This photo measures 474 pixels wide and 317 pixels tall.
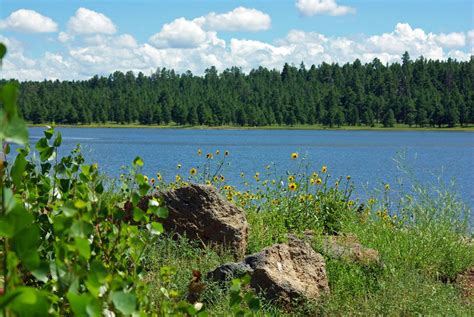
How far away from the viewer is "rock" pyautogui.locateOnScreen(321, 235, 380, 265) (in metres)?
7.50

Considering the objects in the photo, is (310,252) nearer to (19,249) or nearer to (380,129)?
(19,249)

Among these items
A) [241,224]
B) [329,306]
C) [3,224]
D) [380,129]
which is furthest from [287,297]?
[380,129]

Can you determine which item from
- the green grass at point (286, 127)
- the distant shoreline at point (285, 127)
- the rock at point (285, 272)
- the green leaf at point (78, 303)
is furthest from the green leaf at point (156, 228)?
the green grass at point (286, 127)

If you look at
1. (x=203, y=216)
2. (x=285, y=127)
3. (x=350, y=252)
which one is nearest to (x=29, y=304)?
(x=350, y=252)

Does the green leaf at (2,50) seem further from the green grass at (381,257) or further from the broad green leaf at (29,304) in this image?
the green grass at (381,257)

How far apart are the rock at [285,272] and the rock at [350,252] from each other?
607mm

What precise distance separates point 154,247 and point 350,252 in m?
2.16

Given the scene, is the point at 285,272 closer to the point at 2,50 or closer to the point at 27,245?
the point at 27,245

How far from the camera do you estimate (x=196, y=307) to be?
2.94 m

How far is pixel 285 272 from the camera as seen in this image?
682cm

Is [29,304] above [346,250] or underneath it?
above

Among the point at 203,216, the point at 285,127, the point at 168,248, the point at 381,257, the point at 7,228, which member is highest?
the point at 7,228

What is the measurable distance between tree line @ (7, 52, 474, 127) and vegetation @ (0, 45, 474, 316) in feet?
392

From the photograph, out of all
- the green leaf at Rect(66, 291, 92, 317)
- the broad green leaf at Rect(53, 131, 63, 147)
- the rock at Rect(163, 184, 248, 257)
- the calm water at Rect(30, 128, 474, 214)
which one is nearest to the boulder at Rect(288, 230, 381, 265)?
the rock at Rect(163, 184, 248, 257)
